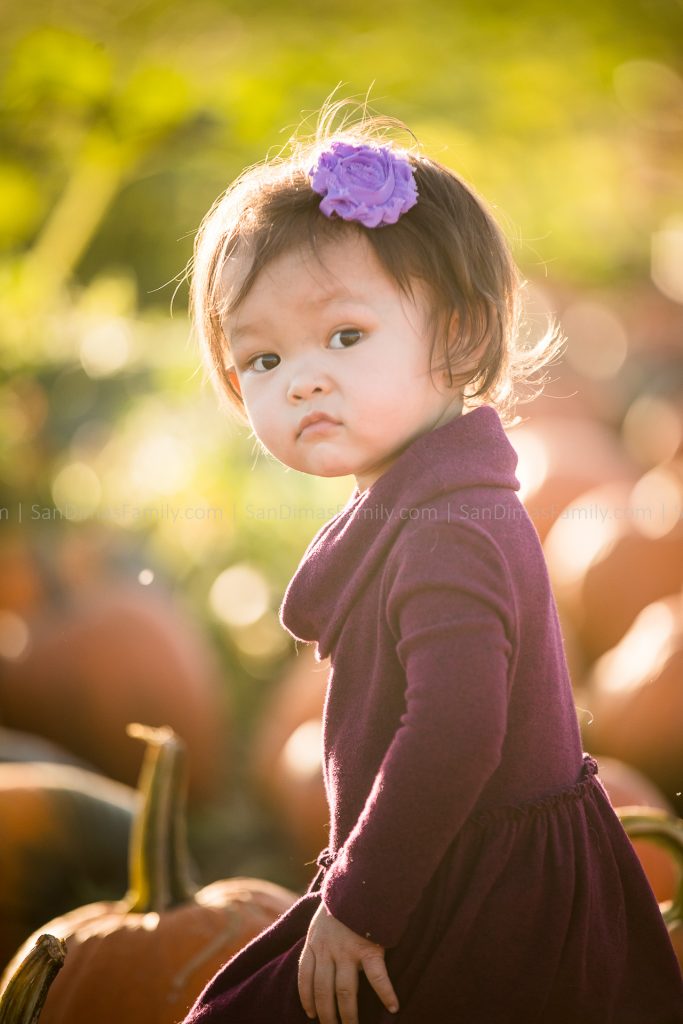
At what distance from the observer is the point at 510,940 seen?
117 centimetres

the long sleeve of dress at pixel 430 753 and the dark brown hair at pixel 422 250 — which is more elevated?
the dark brown hair at pixel 422 250

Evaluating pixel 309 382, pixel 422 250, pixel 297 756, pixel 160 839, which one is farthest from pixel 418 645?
pixel 297 756

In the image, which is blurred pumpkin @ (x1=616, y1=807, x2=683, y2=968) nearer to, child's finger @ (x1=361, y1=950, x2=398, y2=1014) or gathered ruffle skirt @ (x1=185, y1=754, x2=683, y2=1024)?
gathered ruffle skirt @ (x1=185, y1=754, x2=683, y2=1024)

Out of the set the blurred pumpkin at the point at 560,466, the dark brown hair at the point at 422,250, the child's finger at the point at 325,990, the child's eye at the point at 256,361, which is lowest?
the child's finger at the point at 325,990

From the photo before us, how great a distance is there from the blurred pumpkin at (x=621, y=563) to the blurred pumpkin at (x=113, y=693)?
121 cm

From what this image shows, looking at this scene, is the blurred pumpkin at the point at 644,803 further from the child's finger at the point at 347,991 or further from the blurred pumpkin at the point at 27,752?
the blurred pumpkin at the point at 27,752

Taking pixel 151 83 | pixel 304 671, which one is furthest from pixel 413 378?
pixel 151 83

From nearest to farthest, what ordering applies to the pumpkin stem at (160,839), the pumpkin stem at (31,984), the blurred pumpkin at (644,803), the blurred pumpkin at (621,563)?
the pumpkin stem at (31,984), the pumpkin stem at (160,839), the blurred pumpkin at (644,803), the blurred pumpkin at (621,563)

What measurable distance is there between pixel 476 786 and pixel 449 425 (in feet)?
1.30

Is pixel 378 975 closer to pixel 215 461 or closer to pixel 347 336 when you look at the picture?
pixel 347 336

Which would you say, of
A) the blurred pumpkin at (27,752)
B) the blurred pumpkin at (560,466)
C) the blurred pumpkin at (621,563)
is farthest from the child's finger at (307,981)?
the blurred pumpkin at (560,466)

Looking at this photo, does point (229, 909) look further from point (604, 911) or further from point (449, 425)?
point (449, 425)

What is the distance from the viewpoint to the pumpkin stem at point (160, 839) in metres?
1.86

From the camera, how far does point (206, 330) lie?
1411 millimetres
